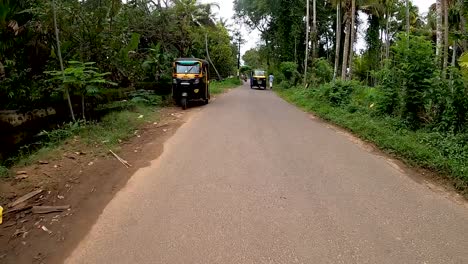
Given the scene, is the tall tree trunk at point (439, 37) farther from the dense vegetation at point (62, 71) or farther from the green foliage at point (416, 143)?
the dense vegetation at point (62, 71)

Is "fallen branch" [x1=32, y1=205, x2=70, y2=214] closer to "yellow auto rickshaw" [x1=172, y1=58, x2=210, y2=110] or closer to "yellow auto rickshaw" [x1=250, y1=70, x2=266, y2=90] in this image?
"yellow auto rickshaw" [x1=172, y1=58, x2=210, y2=110]

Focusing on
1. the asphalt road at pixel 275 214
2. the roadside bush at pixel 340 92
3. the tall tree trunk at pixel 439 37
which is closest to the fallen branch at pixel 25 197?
the asphalt road at pixel 275 214

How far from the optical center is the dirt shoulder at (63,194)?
4016 mm

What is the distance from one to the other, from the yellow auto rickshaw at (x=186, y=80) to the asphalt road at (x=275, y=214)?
8501 mm

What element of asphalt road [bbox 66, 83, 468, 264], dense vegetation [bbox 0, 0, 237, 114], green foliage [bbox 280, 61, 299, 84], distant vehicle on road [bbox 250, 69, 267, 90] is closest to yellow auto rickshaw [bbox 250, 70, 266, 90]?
distant vehicle on road [bbox 250, 69, 267, 90]

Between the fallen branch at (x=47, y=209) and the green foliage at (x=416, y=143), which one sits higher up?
the green foliage at (x=416, y=143)

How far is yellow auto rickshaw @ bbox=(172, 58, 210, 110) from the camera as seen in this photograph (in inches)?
618

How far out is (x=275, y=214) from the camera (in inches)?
183

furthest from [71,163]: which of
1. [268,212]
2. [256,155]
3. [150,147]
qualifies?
[268,212]

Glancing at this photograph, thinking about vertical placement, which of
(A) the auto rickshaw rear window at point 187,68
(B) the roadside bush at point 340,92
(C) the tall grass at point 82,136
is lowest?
(C) the tall grass at point 82,136

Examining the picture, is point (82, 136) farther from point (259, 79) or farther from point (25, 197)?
point (259, 79)

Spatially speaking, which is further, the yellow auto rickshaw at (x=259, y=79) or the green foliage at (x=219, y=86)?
the yellow auto rickshaw at (x=259, y=79)

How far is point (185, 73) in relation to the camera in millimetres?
15922

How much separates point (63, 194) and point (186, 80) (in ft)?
35.5
